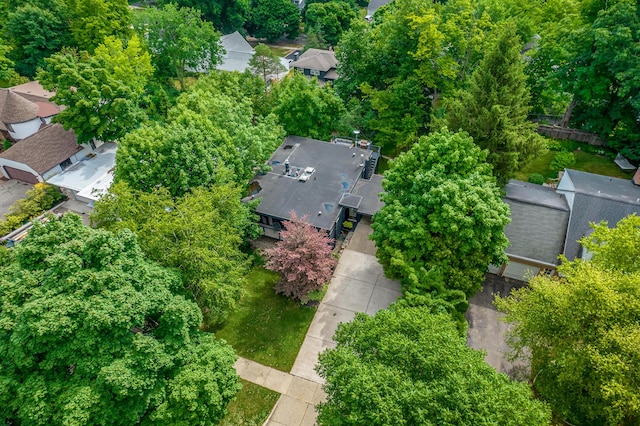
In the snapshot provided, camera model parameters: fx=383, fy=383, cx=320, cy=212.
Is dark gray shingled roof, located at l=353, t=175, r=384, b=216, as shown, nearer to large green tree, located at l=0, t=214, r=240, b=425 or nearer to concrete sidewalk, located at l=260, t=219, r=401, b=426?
concrete sidewalk, located at l=260, t=219, r=401, b=426

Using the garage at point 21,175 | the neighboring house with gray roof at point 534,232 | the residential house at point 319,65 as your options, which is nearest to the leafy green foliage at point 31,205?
the garage at point 21,175

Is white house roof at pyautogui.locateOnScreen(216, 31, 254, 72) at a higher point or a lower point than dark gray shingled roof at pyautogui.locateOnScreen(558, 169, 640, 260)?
lower

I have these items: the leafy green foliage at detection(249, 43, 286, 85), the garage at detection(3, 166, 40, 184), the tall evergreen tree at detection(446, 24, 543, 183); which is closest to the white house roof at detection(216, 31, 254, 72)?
the leafy green foliage at detection(249, 43, 286, 85)

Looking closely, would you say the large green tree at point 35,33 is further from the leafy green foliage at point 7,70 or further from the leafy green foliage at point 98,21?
the leafy green foliage at point 98,21

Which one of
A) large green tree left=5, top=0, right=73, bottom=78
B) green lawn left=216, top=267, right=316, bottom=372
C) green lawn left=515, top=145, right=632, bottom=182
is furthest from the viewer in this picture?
large green tree left=5, top=0, right=73, bottom=78

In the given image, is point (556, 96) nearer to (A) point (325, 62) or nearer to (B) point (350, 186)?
(B) point (350, 186)

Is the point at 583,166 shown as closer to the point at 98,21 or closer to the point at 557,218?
the point at 557,218

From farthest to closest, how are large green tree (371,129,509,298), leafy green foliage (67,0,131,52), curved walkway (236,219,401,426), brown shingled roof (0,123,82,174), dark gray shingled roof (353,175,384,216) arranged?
leafy green foliage (67,0,131,52) → brown shingled roof (0,123,82,174) → dark gray shingled roof (353,175,384,216) → large green tree (371,129,509,298) → curved walkway (236,219,401,426)

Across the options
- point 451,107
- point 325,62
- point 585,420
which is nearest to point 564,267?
point 585,420

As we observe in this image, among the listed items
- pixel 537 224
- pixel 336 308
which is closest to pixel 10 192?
pixel 336 308
